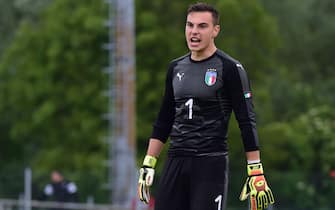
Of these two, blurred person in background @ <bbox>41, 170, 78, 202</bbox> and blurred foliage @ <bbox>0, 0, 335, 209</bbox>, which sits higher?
blurred foliage @ <bbox>0, 0, 335, 209</bbox>

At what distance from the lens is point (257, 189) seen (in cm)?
829

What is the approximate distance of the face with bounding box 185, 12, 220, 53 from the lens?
839cm

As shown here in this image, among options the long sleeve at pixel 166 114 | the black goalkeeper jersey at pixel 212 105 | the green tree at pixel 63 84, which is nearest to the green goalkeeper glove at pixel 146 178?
the long sleeve at pixel 166 114

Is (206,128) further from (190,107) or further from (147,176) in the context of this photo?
(147,176)

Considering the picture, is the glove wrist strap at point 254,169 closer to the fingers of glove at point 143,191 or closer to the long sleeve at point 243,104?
the long sleeve at point 243,104

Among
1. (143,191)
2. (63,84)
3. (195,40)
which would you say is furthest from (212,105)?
(63,84)

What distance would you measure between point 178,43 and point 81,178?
12.0m

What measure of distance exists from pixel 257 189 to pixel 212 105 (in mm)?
672

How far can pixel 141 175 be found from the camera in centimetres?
887

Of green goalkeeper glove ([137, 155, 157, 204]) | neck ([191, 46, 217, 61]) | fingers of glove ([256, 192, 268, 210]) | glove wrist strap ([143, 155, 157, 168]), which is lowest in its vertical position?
fingers of glove ([256, 192, 268, 210])

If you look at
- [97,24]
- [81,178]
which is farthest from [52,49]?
[81,178]

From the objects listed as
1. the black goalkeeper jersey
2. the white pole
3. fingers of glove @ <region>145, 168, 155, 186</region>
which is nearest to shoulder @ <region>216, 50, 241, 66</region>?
the black goalkeeper jersey

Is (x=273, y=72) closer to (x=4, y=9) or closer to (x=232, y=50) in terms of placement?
(x=232, y=50)

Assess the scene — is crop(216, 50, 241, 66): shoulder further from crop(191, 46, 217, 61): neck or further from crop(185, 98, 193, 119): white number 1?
crop(185, 98, 193, 119): white number 1
